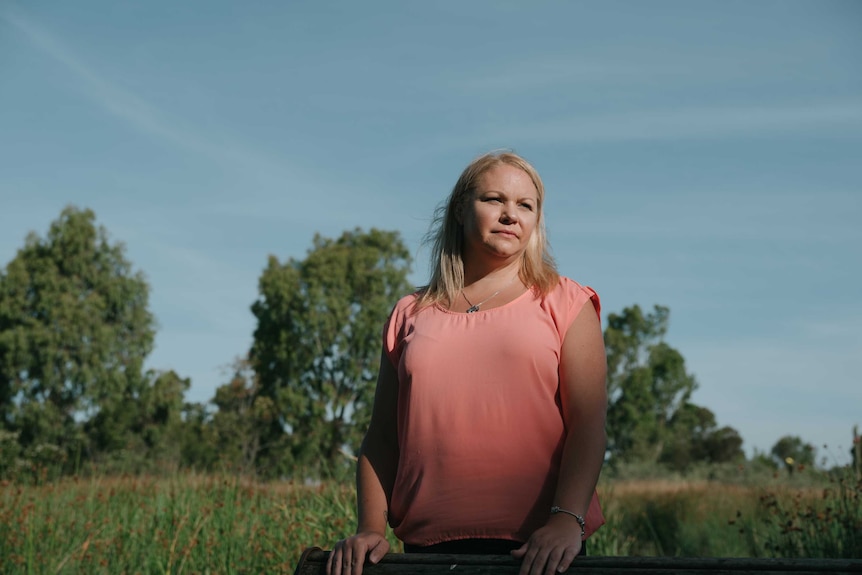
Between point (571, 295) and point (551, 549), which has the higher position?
point (571, 295)

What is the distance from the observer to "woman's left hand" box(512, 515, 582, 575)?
77.6 inches

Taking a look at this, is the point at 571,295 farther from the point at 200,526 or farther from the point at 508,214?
the point at 200,526

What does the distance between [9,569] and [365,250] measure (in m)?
33.6

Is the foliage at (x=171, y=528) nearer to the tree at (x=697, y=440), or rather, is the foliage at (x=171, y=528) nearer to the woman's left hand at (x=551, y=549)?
the woman's left hand at (x=551, y=549)

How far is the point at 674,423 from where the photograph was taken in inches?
1961

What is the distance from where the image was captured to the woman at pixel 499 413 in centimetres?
226

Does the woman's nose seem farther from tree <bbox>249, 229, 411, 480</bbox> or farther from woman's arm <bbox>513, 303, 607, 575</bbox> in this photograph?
tree <bbox>249, 229, 411, 480</bbox>

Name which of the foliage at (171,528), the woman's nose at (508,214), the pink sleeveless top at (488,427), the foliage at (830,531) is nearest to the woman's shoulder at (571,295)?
the pink sleeveless top at (488,427)

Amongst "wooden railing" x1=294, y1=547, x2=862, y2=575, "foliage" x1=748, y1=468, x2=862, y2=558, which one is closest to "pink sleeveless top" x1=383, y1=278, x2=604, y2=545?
"wooden railing" x1=294, y1=547, x2=862, y2=575

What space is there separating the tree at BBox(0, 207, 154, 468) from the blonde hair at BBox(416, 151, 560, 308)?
32.6 meters

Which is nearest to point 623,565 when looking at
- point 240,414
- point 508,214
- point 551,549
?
point 551,549

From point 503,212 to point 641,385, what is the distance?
46.4 meters

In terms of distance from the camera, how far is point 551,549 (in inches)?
78.8

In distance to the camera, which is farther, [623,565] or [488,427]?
[488,427]
